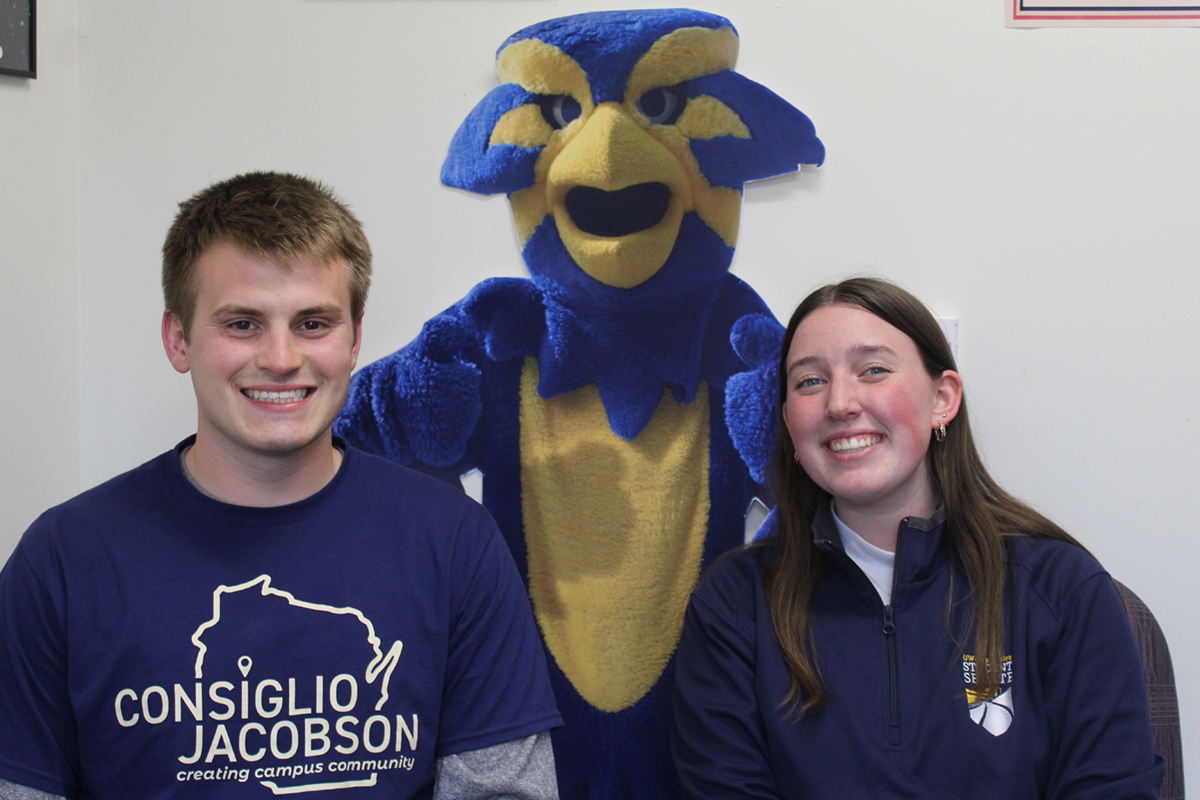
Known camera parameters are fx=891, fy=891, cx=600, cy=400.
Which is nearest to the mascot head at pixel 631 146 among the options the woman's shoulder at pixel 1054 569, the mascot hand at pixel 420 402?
the mascot hand at pixel 420 402

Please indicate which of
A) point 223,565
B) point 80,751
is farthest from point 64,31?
point 80,751

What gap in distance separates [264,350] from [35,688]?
44cm

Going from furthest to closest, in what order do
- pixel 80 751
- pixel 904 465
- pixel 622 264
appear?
1. pixel 622 264
2. pixel 904 465
3. pixel 80 751

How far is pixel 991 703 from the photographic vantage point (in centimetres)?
106

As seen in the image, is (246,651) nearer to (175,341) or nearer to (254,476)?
(254,476)

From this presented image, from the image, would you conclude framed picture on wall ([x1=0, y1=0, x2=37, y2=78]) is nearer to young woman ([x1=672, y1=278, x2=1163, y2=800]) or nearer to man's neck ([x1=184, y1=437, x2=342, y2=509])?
man's neck ([x1=184, y1=437, x2=342, y2=509])

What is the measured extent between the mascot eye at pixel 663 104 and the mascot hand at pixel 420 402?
1.39ft

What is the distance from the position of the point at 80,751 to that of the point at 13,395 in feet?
2.03

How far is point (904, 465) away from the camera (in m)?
1.11

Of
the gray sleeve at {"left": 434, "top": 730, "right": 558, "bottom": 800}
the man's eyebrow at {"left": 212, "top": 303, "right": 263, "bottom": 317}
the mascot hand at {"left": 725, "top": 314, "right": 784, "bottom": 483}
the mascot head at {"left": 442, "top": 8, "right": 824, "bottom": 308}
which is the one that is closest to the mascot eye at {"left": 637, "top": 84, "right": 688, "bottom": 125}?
the mascot head at {"left": 442, "top": 8, "right": 824, "bottom": 308}

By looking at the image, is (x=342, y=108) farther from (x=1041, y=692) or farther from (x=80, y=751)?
A: (x=1041, y=692)

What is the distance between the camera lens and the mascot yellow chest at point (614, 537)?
134 cm

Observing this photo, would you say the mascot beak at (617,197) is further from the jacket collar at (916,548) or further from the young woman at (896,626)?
the jacket collar at (916,548)

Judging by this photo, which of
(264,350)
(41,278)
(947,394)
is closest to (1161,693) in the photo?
(947,394)
